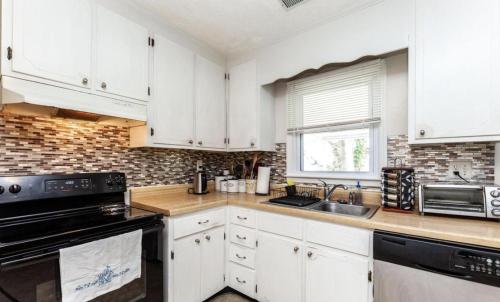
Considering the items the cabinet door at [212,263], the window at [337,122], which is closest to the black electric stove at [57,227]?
the cabinet door at [212,263]

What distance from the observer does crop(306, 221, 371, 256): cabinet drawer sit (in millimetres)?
1358

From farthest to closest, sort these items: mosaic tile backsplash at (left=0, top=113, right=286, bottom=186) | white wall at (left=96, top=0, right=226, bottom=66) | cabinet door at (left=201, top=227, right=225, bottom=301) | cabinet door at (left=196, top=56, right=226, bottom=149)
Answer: cabinet door at (left=196, top=56, right=226, bottom=149) → cabinet door at (left=201, top=227, right=225, bottom=301) → white wall at (left=96, top=0, right=226, bottom=66) → mosaic tile backsplash at (left=0, top=113, right=286, bottom=186)

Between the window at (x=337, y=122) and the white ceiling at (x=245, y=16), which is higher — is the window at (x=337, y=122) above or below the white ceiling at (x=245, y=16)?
below

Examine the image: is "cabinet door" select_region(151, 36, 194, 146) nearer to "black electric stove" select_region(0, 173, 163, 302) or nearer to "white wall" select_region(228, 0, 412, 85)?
"black electric stove" select_region(0, 173, 163, 302)

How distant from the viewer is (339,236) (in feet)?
4.75

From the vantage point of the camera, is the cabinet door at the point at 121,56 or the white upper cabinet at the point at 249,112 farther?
the white upper cabinet at the point at 249,112

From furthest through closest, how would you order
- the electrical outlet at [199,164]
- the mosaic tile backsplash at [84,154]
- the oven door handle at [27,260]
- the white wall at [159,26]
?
1. the electrical outlet at [199,164]
2. the white wall at [159,26]
3. the mosaic tile backsplash at [84,154]
4. the oven door handle at [27,260]

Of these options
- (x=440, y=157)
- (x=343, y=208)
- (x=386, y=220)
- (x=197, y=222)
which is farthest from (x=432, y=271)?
(x=197, y=222)

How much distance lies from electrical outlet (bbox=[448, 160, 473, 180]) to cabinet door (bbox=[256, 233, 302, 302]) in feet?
3.76

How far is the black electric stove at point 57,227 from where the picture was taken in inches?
40.1

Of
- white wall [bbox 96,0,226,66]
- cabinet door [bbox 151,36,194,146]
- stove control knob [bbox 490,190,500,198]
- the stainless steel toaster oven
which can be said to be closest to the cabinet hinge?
white wall [bbox 96,0,226,66]

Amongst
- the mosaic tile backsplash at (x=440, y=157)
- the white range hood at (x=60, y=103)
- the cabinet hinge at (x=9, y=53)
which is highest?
the cabinet hinge at (x=9, y=53)

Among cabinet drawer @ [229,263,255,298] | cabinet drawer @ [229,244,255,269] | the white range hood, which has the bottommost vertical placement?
cabinet drawer @ [229,263,255,298]

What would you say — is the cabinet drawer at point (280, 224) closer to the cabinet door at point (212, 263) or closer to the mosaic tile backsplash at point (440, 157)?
the cabinet door at point (212, 263)
